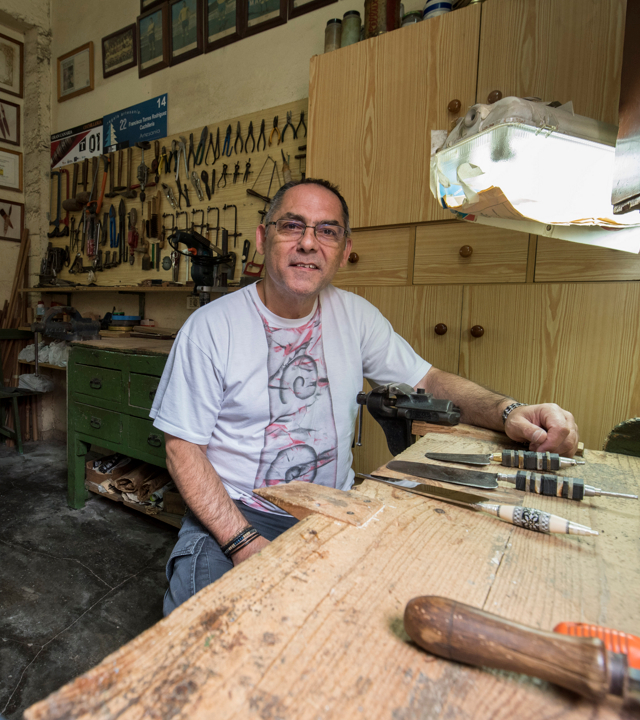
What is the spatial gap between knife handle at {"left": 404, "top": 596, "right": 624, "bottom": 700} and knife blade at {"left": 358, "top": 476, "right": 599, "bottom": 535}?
297 millimetres

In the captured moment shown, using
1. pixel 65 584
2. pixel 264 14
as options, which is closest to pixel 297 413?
pixel 65 584

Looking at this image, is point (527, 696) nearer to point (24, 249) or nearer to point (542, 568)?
point (542, 568)

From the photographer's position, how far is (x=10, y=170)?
448 centimetres

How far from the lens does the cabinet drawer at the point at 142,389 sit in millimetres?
2455

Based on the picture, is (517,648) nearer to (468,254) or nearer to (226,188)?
(468,254)

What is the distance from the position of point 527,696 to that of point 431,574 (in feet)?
0.59

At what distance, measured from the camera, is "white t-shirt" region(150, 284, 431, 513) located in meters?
1.26

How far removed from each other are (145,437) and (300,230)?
5.62 ft

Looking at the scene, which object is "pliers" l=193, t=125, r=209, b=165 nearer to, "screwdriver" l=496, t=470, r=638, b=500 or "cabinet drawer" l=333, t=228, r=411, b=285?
"cabinet drawer" l=333, t=228, r=411, b=285

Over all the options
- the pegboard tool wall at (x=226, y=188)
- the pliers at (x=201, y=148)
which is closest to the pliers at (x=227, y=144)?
the pegboard tool wall at (x=226, y=188)

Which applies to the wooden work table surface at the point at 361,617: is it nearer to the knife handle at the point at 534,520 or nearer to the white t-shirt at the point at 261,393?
the knife handle at the point at 534,520

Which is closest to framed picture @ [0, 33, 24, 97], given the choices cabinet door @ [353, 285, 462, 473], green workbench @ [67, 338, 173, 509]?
green workbench @ [67, 338, 173, 509]

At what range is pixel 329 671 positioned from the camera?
40 centimetres

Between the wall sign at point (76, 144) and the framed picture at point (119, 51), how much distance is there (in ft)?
1.52
